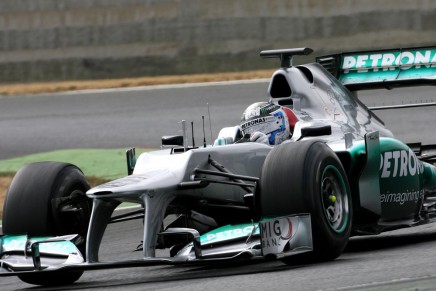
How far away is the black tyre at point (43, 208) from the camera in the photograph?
8.62 metres

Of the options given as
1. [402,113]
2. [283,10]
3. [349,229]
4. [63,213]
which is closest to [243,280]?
[349,229]

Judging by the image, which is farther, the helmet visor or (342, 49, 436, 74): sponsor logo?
(342, 49, 436, 74): sponsor logo

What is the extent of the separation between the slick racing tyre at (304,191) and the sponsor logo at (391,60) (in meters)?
2.78

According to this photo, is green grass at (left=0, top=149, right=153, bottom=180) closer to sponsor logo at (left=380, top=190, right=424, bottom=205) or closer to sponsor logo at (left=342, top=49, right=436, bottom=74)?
sponsor logo at (left=342, top=49, right=436, bottom=74)

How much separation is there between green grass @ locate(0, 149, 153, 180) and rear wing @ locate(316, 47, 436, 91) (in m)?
4.47

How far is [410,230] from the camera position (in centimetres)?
1081

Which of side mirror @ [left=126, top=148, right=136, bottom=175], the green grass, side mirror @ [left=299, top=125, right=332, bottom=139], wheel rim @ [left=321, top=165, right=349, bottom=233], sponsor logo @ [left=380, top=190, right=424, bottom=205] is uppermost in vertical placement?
side mirror @ [left=299, top=125, right=332, bottom=139]

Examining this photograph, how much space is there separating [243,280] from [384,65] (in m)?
4.04

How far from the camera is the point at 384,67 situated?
10844mm

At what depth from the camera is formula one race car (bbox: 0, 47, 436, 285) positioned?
312 inches

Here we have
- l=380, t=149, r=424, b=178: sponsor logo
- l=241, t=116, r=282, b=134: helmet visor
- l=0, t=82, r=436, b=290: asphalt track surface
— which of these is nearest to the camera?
l=380, t=149, r=424, b=178: sponsor logo

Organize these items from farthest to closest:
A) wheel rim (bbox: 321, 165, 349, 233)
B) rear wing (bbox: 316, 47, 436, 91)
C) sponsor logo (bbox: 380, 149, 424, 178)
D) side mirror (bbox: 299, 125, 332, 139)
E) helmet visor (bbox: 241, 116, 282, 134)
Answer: rear wing (bbox: 316, 47, 436, 91) < helmet visor (bbox: 241, 116, 282, 134) < sponsor logo (bbox: 380, 149, 424, 178) < side mirror (bbox: 299, 125, 332, 139) < wheel rim (bbox: 321, 165, 349, 233)

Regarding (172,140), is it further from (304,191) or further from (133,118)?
(133,118)

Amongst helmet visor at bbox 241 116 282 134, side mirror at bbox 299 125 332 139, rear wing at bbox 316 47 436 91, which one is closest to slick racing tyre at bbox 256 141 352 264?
side mirror at bbox 299 125 332 139
